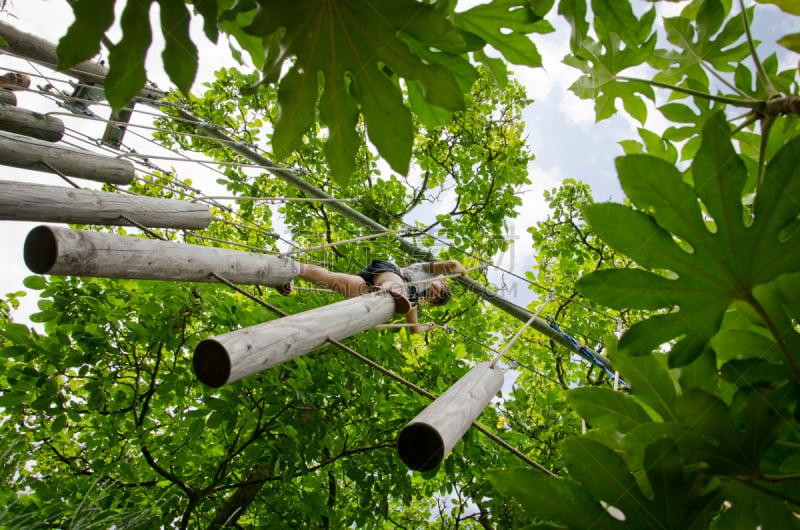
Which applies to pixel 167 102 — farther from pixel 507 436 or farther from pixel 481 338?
pixel 481 338

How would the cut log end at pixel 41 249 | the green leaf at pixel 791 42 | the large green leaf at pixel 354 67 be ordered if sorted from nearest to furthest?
the large green leaf at pixel 354 67 → the cut log end at pixel 41 249 → the green leaf at pixel 791 42

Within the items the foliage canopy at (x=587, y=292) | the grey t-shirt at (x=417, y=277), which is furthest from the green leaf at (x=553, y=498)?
the grey t-shirt at (x=417, y=277)

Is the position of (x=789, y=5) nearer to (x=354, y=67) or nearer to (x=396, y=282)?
(x=354, y=67)

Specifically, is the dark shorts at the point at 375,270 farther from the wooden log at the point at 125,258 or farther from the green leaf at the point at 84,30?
the green leaf at the point at 84,30

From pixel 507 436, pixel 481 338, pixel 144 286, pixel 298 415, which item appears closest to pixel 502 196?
pixel 481 338

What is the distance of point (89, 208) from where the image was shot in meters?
1.37

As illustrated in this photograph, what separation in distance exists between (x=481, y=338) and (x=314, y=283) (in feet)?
12.6

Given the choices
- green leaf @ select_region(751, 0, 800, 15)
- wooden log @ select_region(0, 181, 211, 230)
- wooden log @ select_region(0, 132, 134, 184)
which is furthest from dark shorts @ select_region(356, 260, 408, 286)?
green leaf @ select_region(751, 0, 800, 15)

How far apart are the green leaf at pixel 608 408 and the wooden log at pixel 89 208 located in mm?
1555

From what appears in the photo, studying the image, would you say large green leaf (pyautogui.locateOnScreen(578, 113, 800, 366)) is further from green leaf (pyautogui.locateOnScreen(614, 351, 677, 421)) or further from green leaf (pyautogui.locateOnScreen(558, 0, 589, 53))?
green leaf (pyautogui.locateOnScreen(558, 0, 589, 53))

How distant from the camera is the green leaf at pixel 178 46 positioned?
3.11ft

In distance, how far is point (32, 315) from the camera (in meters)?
2.53

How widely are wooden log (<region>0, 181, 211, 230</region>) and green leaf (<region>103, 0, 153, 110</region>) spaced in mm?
521

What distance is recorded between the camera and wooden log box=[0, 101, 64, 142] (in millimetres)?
1869
